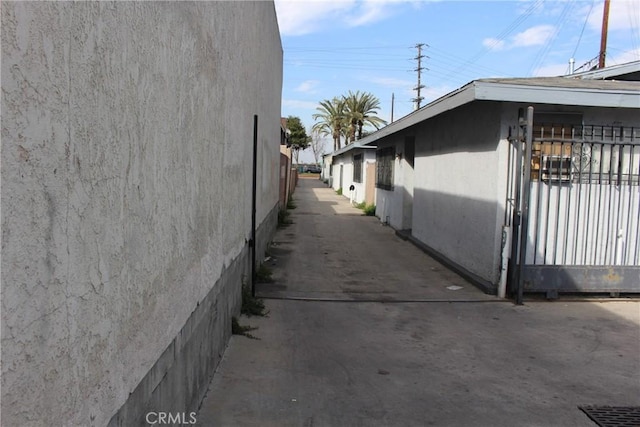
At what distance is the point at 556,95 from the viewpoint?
23.6 ft

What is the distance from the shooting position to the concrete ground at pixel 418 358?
4.05m

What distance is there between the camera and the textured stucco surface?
1.39 meters

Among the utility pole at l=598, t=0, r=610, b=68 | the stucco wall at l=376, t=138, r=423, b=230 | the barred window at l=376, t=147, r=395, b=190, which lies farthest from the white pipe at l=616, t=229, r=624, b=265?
the utility pole at l=598, t=0, r=610, b=68

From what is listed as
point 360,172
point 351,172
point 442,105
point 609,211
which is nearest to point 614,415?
point 609,211

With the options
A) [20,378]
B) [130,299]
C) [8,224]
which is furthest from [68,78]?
[130,299]

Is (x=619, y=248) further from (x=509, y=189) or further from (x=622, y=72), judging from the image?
(x=622, y=72)

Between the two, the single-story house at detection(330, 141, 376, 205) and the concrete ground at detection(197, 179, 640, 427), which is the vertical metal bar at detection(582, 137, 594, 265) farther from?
the single-story house at detection(330, 141, 376, 205)

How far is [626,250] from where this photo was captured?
26.2ft

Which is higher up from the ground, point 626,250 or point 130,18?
point 130,18

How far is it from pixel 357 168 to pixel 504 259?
2029 centimetres

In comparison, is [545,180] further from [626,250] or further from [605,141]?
[626,250]

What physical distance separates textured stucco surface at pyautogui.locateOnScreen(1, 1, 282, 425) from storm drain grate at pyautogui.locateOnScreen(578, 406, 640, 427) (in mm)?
3269

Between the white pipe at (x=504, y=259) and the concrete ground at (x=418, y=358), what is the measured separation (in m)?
0.21

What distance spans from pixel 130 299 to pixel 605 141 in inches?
293
